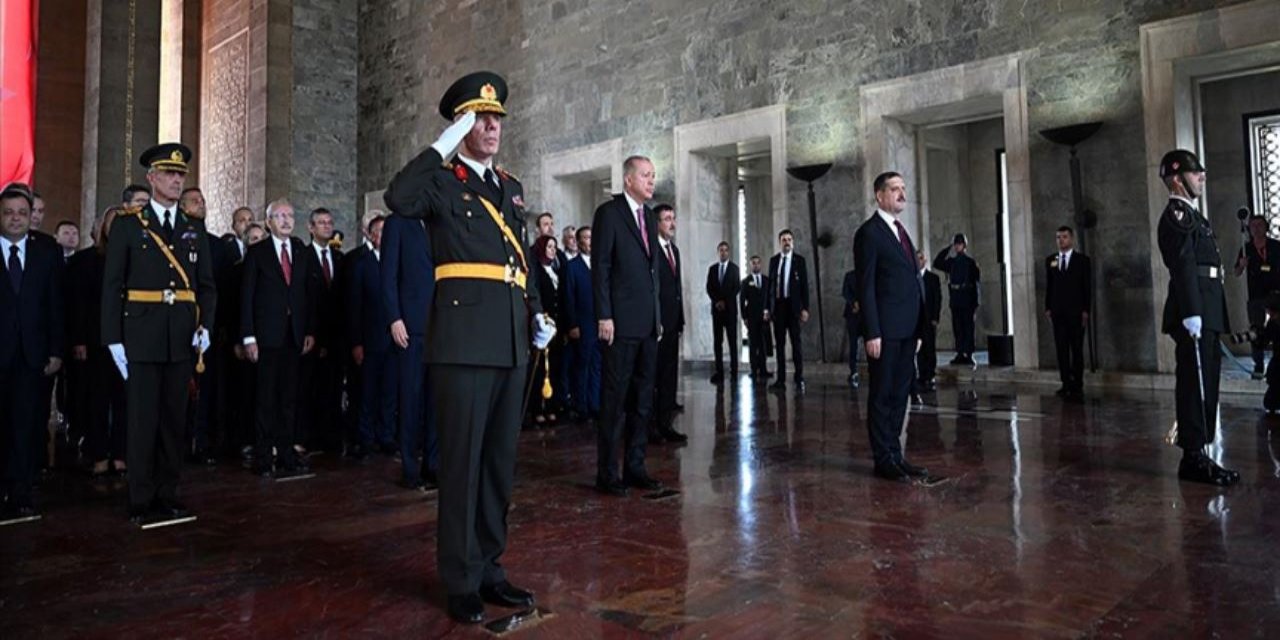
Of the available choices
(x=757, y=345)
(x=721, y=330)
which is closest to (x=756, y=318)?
(x=757, y=345)

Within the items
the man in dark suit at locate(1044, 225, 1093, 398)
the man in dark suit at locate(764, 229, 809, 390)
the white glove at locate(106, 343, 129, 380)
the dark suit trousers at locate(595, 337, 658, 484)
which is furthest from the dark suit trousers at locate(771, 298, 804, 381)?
the white glove at locate(106, 343, 129, 380)

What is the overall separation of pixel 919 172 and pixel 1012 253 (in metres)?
1.89

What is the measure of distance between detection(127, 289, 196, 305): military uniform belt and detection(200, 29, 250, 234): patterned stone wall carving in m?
13.2

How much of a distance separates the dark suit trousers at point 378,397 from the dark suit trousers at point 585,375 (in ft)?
6.37

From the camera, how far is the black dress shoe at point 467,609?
2.27 m

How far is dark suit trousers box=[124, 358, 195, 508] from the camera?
360 cm

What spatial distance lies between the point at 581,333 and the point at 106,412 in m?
3.41

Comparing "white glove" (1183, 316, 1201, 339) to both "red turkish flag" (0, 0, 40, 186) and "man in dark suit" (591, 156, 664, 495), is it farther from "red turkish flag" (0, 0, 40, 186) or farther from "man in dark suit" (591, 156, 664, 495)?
"red turkish flag" (0, 0, 40, 186)

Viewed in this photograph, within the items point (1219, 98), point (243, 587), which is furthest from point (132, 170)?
point (1219, 98)

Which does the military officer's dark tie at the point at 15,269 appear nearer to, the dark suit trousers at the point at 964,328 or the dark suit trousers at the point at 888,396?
the dark suit trousers at the point at 888,396

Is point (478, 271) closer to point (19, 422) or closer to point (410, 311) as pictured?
point (410, 311)

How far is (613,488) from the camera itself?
3934 millimetres

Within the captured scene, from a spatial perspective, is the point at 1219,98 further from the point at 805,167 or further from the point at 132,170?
the point at 132,170

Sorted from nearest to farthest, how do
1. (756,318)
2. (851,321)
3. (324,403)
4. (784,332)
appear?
(324,403)
(784,332)
(851,321)
(756,318)
